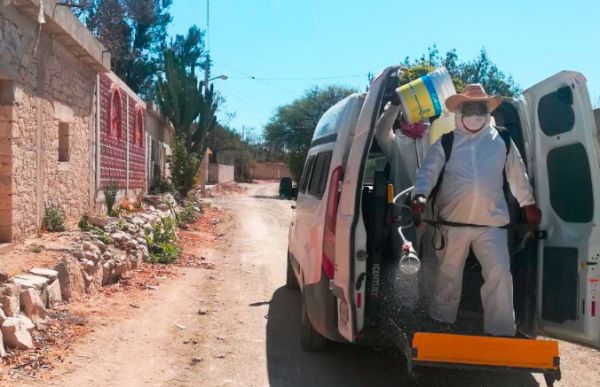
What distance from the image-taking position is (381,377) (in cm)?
467

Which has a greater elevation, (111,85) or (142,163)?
(111,85)

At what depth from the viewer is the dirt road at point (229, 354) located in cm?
457

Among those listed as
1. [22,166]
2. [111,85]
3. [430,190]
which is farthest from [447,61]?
[430,190]

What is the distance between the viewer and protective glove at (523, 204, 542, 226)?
411 cm

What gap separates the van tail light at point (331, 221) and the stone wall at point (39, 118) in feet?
16.0

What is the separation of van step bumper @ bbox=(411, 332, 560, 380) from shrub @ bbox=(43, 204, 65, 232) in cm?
672

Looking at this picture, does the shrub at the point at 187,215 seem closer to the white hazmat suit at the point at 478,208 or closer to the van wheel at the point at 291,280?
the van wheel at the point at 291,280

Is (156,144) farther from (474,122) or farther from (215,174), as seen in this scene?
(215,174)

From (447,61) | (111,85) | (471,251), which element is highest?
(447,61)

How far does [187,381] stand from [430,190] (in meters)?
2.37

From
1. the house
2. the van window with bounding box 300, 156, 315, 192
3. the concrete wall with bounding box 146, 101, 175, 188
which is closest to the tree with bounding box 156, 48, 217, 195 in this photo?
the concrete wall with bounding box 146, 101, 175, 188

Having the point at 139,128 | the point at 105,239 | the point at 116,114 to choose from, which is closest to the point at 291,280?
the point at 105,239

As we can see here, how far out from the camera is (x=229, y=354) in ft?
17.2

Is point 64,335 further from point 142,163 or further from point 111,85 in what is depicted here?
point 142,163
